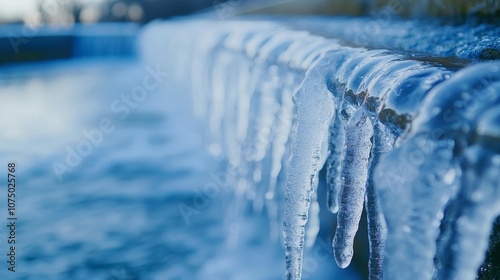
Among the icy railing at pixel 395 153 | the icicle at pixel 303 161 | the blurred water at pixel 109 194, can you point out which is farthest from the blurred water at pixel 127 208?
the icicle at pixel 303 161

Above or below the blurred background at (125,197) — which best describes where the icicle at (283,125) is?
above

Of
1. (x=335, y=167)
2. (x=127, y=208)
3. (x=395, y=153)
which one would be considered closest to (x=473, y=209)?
(x=395, y=153)

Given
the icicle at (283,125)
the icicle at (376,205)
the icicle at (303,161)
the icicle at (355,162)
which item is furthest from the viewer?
the icicle at (283,125)

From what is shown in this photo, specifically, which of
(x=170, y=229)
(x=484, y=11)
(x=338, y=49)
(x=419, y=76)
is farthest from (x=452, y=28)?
(x=170, y=229)

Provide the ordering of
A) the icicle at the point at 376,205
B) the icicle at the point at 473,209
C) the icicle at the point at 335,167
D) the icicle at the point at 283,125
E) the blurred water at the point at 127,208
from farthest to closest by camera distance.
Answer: the blurred water at the point at 127,208 → the icicle at the point at 283,125 → the icicle at the point at 335,167 → the icicle at the point at 376,205 → the icicle at the point at 473,209

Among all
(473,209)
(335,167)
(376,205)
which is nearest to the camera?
(473,209)

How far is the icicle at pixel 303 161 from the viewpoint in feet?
5.64

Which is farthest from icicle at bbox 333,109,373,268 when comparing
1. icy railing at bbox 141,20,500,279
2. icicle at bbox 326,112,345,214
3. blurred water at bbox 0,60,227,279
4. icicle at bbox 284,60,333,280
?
blurred water at bbox 0,60,227,279

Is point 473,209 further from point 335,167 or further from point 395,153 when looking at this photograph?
point 335,167

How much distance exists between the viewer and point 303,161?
1717 millimetres

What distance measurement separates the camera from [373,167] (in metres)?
1.33

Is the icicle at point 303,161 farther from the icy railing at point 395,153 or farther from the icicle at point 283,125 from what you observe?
the icicle at point 283,125

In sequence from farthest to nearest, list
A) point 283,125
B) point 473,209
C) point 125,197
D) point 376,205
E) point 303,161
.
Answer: point 125,197, point 283,125, point 303,161, point 376,205, point 473,209

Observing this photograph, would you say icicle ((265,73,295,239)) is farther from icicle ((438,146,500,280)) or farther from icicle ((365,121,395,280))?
icicle ((438,146,500,280))
